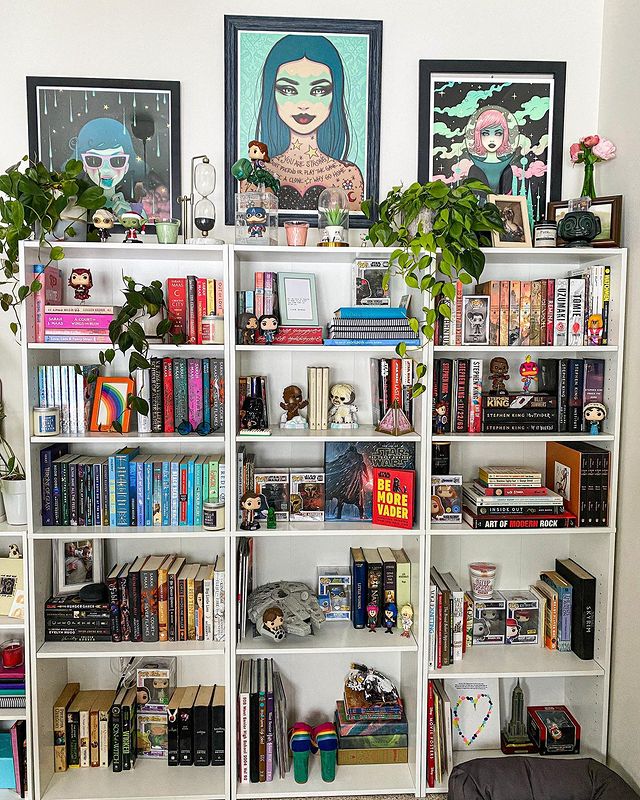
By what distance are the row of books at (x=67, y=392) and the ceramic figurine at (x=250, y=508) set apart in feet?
1.84

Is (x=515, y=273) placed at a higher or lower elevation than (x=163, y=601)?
higher

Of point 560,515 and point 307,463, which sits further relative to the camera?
point 307,463

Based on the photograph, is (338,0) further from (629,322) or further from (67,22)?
(629,322)

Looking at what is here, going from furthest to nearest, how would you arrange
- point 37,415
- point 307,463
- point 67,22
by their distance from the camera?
point 307,463 → point 67,22 → point 37,415

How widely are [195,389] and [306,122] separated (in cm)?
99

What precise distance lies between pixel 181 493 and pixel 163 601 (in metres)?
0.36

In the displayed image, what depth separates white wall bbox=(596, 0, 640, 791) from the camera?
2219 mm

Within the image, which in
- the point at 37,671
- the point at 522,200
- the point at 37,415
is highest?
the point at 522,200

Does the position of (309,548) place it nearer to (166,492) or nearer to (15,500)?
(166,492)

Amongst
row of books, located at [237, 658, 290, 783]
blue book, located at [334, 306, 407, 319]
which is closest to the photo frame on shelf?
blue book, located at [334, 306, 407, 319]

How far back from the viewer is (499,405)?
92.5 inches

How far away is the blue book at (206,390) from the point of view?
2.33 m

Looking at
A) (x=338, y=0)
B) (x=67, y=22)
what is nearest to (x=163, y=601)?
(x=67, y=22)

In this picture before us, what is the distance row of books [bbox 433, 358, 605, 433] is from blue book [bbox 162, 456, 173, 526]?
0.87m
